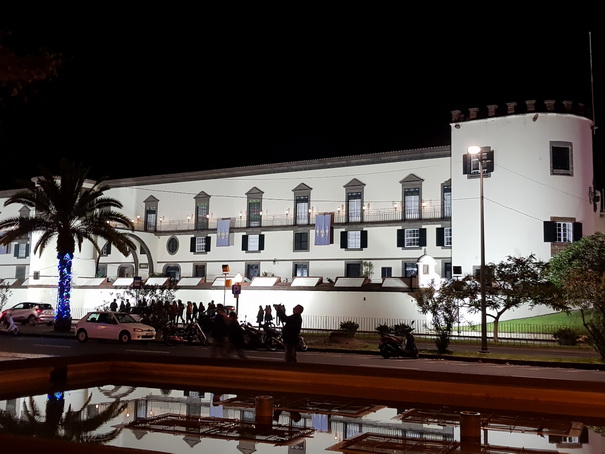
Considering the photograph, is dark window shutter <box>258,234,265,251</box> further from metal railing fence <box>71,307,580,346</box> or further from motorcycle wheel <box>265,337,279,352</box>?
motorcycle wheel <box>265,337,279,352</box>

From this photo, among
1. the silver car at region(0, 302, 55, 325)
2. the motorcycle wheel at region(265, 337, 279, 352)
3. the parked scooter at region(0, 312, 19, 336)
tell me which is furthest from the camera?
the silver car at region(0, 302, 55, 325)

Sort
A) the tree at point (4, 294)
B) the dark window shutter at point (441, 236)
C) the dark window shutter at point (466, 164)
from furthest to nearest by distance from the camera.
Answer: the tree at point (4, 294) → the dark window shutter at point (441, 236) → the dark window shutter at point (466, 164)

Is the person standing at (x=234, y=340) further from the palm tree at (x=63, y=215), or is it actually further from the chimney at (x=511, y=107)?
the chimney at (x=511, y=107)

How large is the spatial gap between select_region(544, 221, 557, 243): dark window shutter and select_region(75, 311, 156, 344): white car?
2274cm

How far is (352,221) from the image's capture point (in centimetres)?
4662

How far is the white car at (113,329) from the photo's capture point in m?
29.1

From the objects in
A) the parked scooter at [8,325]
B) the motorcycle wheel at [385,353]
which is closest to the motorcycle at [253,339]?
the motorcycle wheel at [385,353]

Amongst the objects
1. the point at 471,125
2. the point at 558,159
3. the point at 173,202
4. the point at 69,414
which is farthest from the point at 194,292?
the point at 69,414

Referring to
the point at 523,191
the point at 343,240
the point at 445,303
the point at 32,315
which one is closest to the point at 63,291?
the point at 32,315

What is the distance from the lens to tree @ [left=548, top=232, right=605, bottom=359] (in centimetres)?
2098

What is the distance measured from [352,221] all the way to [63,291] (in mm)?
20582

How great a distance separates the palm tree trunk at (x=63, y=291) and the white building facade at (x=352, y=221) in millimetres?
8398

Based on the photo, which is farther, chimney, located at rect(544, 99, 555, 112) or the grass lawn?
chimney, located at rect(544, 99, 555, 112)

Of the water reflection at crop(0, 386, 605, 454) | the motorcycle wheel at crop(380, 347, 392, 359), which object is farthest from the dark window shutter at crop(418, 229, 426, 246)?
the water reflection at crop(0, 386, 605, 454)
